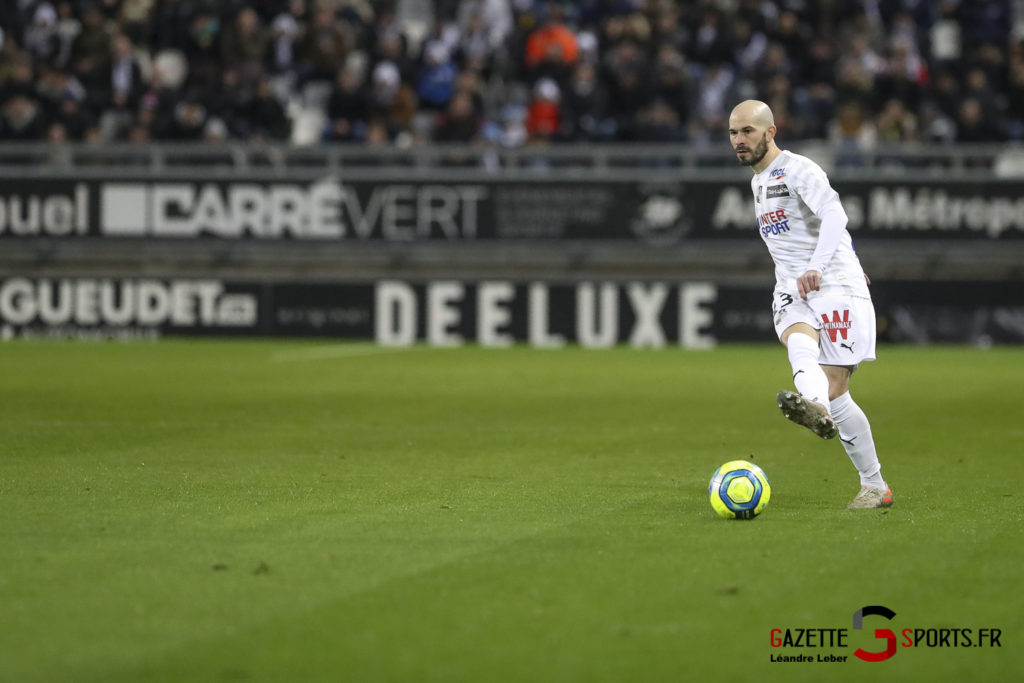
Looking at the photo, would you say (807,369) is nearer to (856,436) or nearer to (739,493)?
(856,436)

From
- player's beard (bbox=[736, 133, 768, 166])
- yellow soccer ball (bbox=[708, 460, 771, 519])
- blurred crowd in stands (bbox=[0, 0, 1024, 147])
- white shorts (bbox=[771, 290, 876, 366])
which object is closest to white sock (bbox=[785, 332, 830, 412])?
white shorts (bbox=[771, 290, 876, 366])

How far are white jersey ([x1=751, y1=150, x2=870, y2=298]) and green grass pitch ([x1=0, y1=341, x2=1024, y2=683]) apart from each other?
1176mm

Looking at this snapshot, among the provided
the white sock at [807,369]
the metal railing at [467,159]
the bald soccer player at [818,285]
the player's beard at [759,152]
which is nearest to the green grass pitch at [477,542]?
the bald soccer player at [818,285]

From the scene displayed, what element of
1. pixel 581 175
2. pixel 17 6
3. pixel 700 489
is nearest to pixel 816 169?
pixel 700 489

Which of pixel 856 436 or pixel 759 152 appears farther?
pixel 759 152

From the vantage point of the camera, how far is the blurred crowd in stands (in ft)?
76.9

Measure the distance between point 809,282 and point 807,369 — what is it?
44 cm

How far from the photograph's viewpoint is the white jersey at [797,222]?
792 cm

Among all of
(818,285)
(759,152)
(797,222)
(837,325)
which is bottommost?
(837,325)

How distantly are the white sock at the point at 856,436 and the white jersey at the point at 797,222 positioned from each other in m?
0.59

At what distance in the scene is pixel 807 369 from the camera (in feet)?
24.9

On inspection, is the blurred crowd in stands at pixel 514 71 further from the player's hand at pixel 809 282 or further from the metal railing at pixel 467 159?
the player's hand at pixel 809 282

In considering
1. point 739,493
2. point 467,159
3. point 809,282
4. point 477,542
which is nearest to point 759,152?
point 809,282

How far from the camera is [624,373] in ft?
59.2
